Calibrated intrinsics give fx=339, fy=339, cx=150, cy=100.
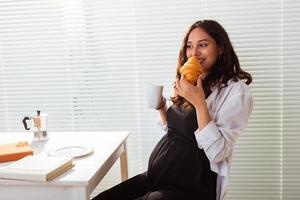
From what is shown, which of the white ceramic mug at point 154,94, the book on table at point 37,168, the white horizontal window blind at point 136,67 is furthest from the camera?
the white horizontal window blind at point 136,67

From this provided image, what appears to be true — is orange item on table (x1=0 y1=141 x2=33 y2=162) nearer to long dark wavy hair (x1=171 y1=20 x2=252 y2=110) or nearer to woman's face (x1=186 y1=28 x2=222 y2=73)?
long dark wavy hair (x1=171 y1=20 x2=252 y2=110)

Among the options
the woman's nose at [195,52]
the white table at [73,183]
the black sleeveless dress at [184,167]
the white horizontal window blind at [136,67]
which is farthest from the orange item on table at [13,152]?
the woman's nose at [195,52]

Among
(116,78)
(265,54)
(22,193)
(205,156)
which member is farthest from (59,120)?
(265,54)

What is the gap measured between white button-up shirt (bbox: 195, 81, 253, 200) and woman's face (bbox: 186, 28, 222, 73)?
0.14 metres

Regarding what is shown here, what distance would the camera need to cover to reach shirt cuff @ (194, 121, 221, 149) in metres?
Answer: 1.23

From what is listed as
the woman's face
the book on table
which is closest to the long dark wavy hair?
the woman's face

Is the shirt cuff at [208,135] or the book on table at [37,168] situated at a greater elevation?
the shirt cuff at [208,135]

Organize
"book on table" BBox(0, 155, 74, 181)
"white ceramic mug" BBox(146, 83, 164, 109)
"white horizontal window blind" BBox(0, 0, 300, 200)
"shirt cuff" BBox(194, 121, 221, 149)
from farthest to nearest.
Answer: "white horizontal window blind" BBox(0, 0, 300, 200) → "white ceramic mug" BBox(146, 83, 164, 109) → "shirt cuff" BBox(194, 121, 221, 149) → "book on table" BBox(0, 155, 74, 181)

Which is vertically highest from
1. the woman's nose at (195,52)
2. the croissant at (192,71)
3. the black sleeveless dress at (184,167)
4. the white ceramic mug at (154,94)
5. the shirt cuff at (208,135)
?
the woman's nose at (195,52)

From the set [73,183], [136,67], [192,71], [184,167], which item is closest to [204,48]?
[192,71]

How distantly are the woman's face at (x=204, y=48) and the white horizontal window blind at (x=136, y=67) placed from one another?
0.46m

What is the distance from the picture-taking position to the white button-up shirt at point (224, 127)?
1241 millimetres

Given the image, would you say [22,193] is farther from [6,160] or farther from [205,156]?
[205,156]

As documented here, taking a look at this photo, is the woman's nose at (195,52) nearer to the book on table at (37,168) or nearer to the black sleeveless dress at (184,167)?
the black sleeveless dress at (184,167)
